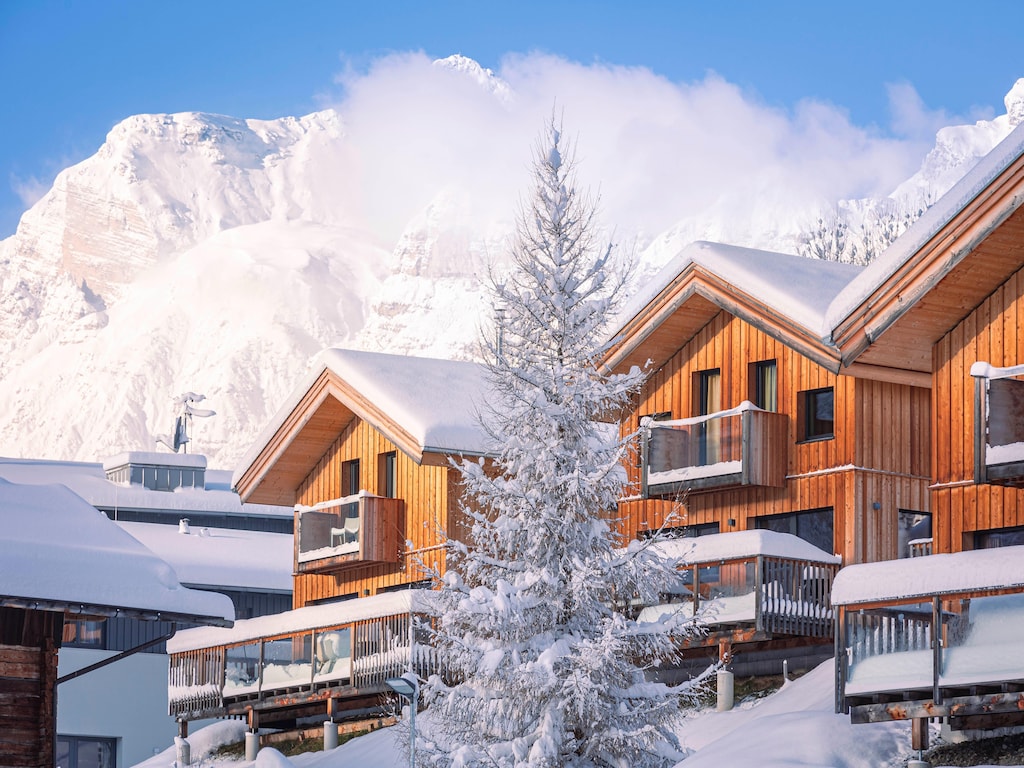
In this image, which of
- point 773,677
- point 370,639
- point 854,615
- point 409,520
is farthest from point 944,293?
point 409,520

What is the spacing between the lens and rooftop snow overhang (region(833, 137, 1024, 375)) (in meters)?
23.3

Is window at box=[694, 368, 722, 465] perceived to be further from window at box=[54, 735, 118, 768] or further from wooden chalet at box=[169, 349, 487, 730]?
window at box=[54, 735, 118, 768]

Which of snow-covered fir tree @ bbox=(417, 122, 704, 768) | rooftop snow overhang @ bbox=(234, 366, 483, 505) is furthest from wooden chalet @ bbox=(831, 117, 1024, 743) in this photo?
rooftop snow overhang @ bbox=(234, 366, 483, 505)

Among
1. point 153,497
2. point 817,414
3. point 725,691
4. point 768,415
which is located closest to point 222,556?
point 153,497

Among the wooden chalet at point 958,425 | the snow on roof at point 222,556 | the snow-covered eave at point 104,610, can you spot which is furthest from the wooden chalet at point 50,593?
the snow on roof at point 222,556

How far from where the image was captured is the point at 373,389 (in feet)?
120

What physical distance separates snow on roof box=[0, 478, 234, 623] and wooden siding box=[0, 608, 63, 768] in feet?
4.23

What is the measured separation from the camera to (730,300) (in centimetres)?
3111

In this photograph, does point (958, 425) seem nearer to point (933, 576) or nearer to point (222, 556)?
point (933, 576)

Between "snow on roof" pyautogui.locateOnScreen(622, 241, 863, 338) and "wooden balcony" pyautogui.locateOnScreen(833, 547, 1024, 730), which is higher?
"snow on roof" pyautogui.locateOnScreen(622, 241, 863, 338)

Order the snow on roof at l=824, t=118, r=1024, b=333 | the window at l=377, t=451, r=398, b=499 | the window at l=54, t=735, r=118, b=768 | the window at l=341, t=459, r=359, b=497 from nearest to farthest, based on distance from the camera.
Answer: the snow on roof at l=824, t=118, r=1024, b=333, the window at l=377, t=451, r=398, b=499, the window at l=341, t=459, r=359, b=497, the window at l=54, t=735, r=118, b=768

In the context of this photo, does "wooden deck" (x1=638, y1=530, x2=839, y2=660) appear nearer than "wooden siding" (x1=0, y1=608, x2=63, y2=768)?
No

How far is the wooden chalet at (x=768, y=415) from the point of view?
98.8 feet

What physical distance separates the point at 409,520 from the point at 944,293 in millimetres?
15128
